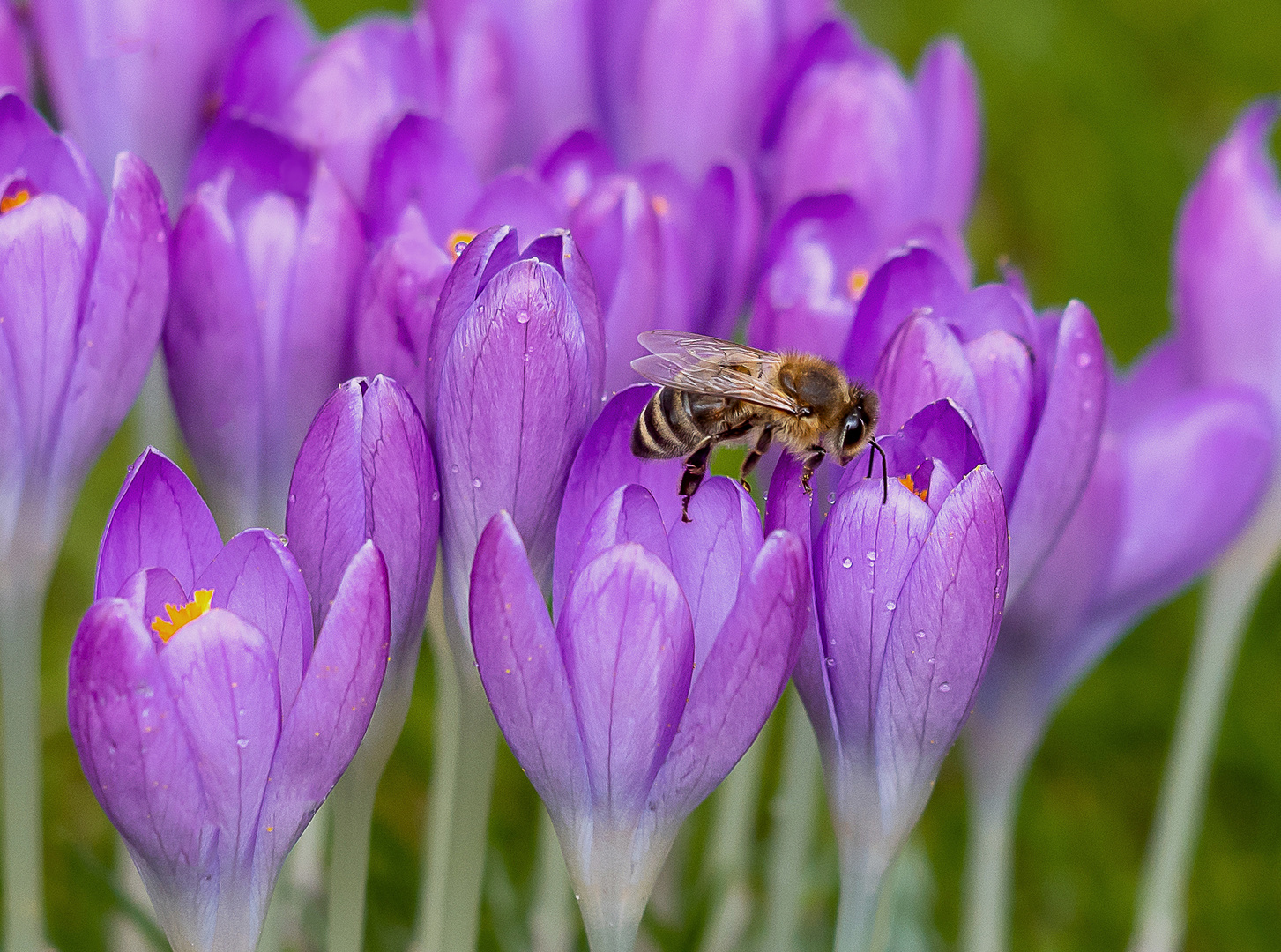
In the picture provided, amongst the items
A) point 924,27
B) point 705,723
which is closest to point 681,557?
point 705,723

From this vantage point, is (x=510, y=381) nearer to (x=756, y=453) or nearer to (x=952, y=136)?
(x=756, y=453)

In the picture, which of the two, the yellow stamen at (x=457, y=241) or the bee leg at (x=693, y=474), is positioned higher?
the yellow stamen at (x=457, y=241)

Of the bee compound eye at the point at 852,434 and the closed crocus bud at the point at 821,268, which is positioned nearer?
the bee compound eye at the point at 852,434

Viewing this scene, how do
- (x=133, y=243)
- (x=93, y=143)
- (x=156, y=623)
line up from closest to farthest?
(x=156, y=623) < (x=133, y=243) < (x=93, y=143)

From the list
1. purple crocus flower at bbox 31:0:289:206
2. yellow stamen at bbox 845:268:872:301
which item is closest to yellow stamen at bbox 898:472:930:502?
yellow stamen at bbox 845:268:872:301

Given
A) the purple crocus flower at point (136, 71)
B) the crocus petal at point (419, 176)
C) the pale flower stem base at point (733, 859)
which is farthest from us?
the pale flower stem base at point (733, 859)

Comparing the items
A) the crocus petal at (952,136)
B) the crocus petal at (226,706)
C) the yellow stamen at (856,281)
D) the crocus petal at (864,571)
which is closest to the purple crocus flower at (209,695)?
the crocus petal at (226,706)

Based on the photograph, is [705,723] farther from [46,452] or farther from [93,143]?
[93,143]

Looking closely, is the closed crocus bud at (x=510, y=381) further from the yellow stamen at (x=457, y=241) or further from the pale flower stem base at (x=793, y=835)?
the pale flower stem base at (x=793, y=835)
